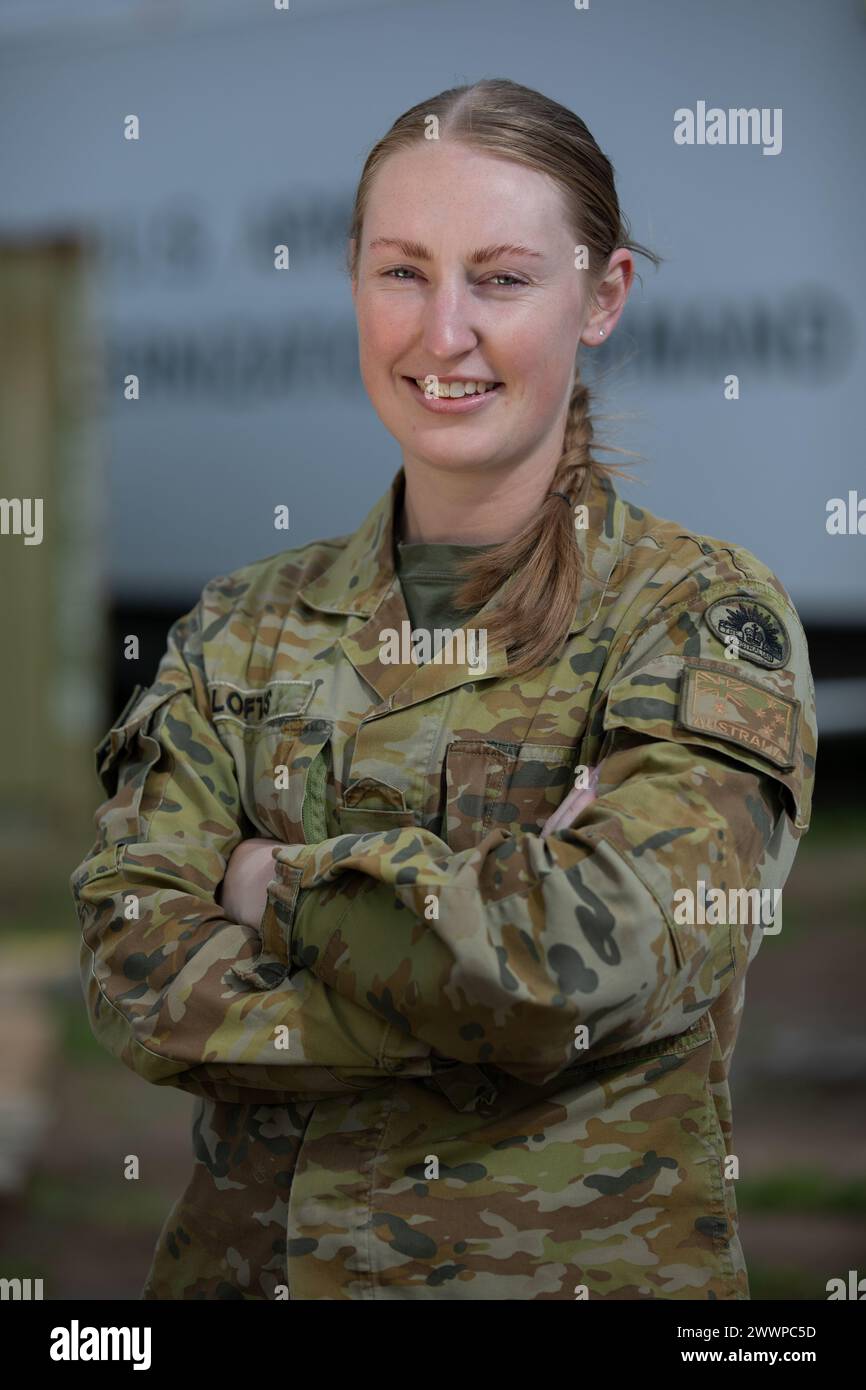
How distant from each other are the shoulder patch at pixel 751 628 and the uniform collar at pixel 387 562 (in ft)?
0.44

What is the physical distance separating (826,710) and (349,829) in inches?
165

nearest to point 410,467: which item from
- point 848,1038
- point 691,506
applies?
point 691,506

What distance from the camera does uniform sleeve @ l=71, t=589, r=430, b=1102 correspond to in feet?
4.87

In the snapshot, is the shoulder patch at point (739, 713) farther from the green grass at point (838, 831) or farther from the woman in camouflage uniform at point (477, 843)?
the green grass at point (838, 831)

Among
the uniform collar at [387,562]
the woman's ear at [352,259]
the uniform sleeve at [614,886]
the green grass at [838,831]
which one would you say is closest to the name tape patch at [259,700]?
the uniform collar at [387,562]

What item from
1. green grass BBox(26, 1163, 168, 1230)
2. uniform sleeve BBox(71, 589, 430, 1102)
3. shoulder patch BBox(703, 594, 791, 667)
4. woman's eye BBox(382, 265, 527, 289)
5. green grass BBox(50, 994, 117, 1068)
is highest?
woman's eye BBox(382, 265, 527, 289)

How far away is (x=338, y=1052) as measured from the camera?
57.9 inches

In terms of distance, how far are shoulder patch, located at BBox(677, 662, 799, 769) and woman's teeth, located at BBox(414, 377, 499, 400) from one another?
35cm

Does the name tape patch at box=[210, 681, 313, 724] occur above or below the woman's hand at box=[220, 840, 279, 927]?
above

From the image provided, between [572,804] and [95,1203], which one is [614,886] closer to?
[572,804]

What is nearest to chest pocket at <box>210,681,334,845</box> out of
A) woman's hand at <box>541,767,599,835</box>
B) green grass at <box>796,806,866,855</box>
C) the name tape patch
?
the name tape patch

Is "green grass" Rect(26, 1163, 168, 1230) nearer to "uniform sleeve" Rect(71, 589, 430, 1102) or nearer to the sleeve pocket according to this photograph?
"uniform sleeve" Rect(71, 589, 430, 1102)

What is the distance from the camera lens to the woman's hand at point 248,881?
1.61 metres

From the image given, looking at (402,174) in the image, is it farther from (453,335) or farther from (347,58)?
(347,58)
